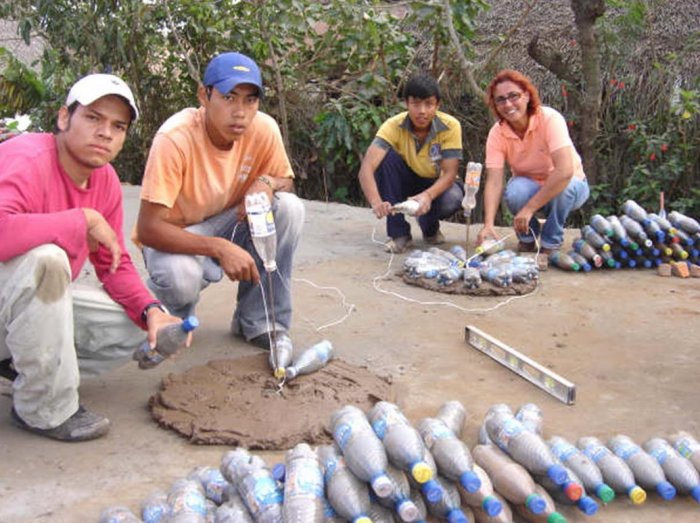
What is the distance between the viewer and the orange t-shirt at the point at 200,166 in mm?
3083

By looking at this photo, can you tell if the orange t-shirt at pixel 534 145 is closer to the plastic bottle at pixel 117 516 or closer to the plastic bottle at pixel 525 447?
the plastic bottle at pixel 525 447

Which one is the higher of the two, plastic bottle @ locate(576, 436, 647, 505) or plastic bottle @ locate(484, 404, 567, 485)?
plastic bottle @ locate(484, 404, 567, 485)

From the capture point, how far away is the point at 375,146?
5.33 metres

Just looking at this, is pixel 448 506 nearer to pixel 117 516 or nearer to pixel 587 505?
pixel 587 505

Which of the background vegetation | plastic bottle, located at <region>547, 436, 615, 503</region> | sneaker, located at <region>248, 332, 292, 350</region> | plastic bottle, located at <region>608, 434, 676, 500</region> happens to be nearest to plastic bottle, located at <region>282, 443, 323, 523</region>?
plastic bottle, located at <region>547, 436, 615, 503</region>

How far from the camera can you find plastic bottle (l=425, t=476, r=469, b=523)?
1966 mm

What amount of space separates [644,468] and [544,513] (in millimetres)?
431

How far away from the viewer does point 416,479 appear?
76.3 inches

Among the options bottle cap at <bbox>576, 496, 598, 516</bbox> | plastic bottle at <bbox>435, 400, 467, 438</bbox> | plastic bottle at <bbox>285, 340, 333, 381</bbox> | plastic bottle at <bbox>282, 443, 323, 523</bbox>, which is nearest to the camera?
plastic bottle at <bbox>282, 443, 323, 523</bbox>

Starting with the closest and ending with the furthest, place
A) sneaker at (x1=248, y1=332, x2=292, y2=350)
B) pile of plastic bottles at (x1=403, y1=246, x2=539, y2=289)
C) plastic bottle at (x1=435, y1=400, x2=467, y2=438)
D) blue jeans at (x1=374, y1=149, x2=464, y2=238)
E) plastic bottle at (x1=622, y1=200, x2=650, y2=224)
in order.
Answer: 1. plastic bottle at (x1=435, y1=400, x2=467, y2=438)
2. sneaker at (x1=248, y1=332, x2=292, y2=350)
3. pile of plastic bottles at (x1=403, y1=246, x2=539, y2=289)
4. plastic bottle at (x1=622, y1=200, x2=650, y2=224)
5. blue jeans at (x1=374, y1=149, x2=464, y2=238)

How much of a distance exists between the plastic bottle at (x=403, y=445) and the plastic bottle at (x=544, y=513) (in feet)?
1.16

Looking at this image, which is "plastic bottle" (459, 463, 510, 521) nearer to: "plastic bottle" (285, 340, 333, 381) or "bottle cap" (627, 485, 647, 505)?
"bottle cap" (627, 485, 647, 505)

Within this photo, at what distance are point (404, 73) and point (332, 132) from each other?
0.97 m

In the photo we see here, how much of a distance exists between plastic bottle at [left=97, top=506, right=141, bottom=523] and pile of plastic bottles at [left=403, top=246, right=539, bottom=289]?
2817 mm
